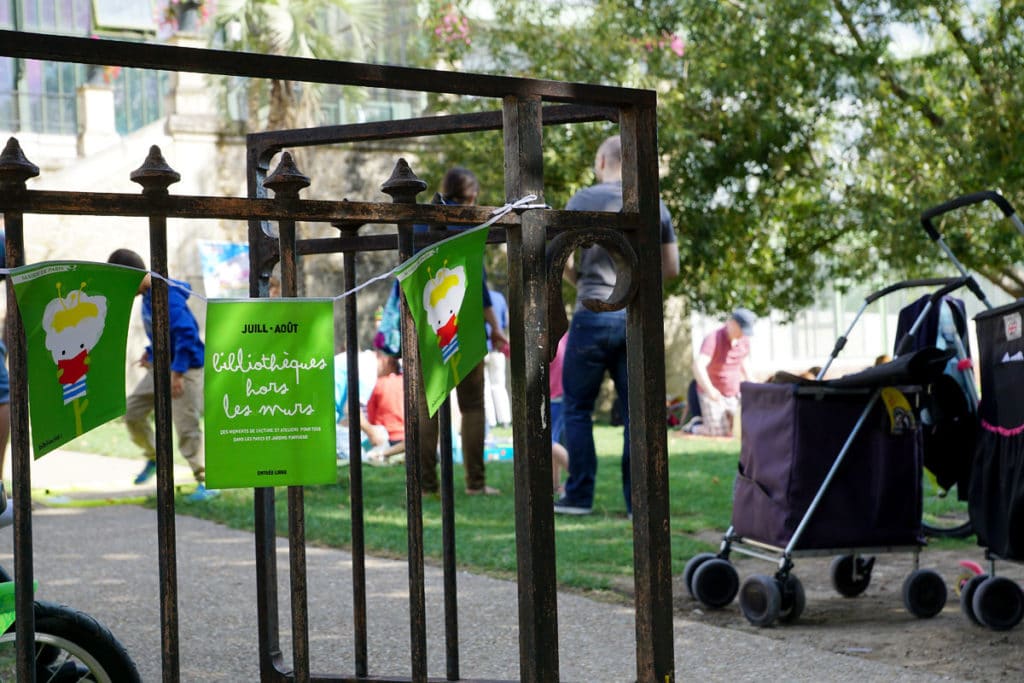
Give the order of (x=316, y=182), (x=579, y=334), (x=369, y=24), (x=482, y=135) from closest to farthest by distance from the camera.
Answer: (x=579, y=334) → (x=482, y=135) → (x=369, y=24) → (x=316, y=182)

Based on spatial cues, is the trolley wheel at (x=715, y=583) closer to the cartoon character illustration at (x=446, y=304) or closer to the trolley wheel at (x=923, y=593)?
the trolley wheel at (x=923, y=593)

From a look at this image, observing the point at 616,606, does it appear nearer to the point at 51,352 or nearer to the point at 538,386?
the point at 538,386

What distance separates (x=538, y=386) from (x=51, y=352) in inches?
37.2

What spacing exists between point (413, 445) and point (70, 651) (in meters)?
0.89

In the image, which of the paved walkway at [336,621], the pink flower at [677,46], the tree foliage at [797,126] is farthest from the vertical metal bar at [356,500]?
the pink flower at [677,46]

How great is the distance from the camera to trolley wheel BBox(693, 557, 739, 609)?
4.92 metres

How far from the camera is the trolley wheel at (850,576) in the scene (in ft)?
17.0

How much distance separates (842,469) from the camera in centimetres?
476

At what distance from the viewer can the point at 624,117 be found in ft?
9.37

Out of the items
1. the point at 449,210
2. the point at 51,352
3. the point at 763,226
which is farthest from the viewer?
the point at 763,226

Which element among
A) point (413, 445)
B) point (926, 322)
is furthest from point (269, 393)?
point (926, 322)

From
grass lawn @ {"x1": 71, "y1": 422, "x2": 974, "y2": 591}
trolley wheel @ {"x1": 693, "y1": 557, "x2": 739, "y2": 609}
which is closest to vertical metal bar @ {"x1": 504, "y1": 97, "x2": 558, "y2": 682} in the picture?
trolley wheel @ {"x1": 693, "y1": 557, "x2": 739, "y2": 609}

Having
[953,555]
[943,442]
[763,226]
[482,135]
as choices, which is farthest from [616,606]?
[482,135]

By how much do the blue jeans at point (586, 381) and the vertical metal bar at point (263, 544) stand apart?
3.48 metres
